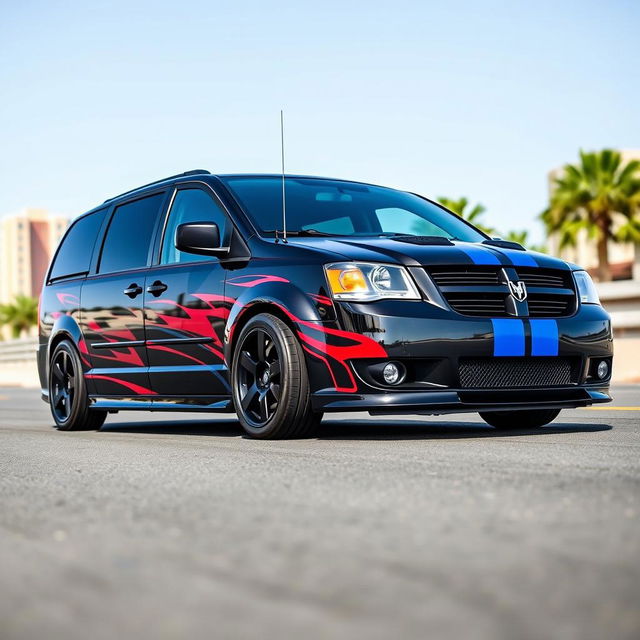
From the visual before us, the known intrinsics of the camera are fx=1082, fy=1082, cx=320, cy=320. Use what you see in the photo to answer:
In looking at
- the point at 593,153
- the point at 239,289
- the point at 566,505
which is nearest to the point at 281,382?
the point at 239,289

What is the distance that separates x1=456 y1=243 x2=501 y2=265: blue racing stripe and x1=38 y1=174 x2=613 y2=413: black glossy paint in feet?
0.07

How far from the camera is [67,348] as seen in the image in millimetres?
8953

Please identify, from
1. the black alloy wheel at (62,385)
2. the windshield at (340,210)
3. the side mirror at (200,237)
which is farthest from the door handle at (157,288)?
the black alloy wheel at (62,385)

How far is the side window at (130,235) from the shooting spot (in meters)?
8.07

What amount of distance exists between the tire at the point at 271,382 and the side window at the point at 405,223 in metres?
1.55

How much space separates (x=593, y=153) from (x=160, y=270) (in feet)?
121

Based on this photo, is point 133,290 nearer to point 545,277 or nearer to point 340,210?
point 340,210

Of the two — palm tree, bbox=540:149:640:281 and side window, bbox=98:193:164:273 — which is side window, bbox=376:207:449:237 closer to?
side window, bbox=98:193:164:273

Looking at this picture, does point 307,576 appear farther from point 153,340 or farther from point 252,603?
point 153,340

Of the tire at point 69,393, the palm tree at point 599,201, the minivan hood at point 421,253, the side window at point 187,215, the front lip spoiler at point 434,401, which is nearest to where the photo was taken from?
the front lip spoiler at point 434,401

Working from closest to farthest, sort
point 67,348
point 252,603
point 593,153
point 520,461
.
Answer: point 252,603
point 520,461
point 67,348
point 593,153

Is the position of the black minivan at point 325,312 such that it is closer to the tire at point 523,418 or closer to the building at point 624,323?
the tire at point 523,418

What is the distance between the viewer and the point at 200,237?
6871 mm

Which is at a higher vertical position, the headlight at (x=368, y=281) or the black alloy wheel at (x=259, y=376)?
the headlight at (x=368, y=281)
